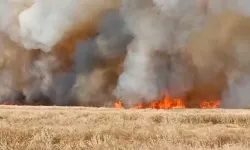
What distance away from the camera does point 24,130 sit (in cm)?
1828

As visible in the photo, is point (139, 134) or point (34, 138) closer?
point (34, 138)

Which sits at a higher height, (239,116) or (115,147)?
(239,116)

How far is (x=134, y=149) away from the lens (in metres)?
14.4

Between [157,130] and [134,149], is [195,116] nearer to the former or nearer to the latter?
[157,130]

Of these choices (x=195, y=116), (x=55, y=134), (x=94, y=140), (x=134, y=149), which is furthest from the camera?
(x=195, y=116)

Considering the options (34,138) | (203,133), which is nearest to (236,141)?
(203,133)

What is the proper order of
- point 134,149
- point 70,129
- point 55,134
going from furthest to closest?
point 70,129 < point 55,134 < point 134,149

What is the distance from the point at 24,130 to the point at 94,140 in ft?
12.0

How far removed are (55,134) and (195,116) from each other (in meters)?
13.9

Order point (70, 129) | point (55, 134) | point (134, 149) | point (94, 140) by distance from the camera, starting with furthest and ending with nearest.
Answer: point (70, 129), point (55, 134), point (94, 140), point (134, 149)

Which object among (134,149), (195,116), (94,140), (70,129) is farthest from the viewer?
(195,116)

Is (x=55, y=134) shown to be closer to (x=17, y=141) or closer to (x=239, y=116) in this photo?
(x=17, y=141)

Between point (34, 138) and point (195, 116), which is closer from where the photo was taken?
point (34, 138)

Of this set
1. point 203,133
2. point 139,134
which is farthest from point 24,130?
point 203,133
